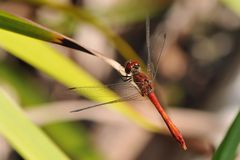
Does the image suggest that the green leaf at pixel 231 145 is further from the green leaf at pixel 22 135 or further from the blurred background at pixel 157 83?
the blurred background at pixel 157 83

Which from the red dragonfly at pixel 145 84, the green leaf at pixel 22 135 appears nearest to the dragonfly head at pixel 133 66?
the red dragonfly at pixel 145 84

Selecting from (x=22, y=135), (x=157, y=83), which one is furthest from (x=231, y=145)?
(x=157, y=83)

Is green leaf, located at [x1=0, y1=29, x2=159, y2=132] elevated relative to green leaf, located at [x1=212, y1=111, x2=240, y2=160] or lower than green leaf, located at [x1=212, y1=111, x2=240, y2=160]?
elevated

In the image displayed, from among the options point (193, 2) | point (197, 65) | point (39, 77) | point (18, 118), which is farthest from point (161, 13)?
point (18, 118)

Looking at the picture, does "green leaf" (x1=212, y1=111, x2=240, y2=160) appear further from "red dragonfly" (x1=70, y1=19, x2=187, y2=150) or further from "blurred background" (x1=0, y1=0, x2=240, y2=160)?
"blurred background" (x1=0, y1=0, x2=240, y2=160)

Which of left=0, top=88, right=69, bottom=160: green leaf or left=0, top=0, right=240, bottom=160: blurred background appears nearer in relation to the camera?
left=0, top=88, right=69, bottom=160: green leaf

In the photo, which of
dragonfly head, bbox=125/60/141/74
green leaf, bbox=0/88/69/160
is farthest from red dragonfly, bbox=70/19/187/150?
green leaf, bbox=0/88/69/160
